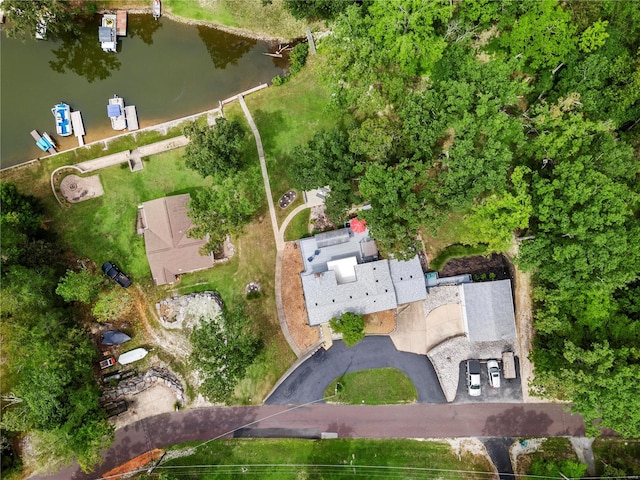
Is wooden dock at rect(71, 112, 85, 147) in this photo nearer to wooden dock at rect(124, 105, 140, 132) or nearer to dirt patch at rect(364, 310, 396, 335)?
wooden dock at rect(124, 105, 140, 132)

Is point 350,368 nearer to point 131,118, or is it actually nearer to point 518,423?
point 518,423

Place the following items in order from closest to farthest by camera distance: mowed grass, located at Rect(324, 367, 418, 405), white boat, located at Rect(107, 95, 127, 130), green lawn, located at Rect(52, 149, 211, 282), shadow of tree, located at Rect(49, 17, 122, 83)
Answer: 1. mowed grass, located at Rect(324, 367, 418, 405)
2. green lawn, located at Rect(52, 149, 211, 282)
3. white boat, located at Rect(107, 95, 127, 130)
4. shadow of tree, located at Rect(49, 17, 122, 83)

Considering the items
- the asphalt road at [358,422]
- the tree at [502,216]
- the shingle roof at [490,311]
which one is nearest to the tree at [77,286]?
the asphalt road at [358,422]

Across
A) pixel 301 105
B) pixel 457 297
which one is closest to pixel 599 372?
pixel 457 297

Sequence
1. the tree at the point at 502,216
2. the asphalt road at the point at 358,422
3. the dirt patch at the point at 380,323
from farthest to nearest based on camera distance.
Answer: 1. the dirt patch at the point at 380,323
2. the asphalt road at the point at 358,422
3. the tree at the point at 502,216

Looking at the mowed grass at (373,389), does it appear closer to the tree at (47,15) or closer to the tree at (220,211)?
the tree at (220,211)

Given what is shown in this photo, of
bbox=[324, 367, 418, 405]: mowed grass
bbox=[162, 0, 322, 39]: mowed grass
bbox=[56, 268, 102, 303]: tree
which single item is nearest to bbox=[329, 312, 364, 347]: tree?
bbox=[324, 367, 418, 405]: mowed grass
